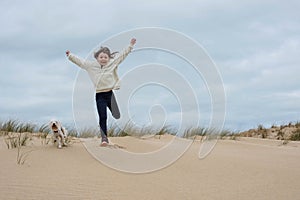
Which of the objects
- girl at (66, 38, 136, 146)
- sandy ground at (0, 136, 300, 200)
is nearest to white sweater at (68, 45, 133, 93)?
girl at (66, 38, 136, 146)

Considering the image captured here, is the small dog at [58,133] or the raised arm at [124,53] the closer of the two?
the small dog at [58,133]

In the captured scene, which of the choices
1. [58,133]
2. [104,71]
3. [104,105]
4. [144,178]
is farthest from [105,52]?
[144,178]

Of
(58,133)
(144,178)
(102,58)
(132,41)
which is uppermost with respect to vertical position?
(132,41)

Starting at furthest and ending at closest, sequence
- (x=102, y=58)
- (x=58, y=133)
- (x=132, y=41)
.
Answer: (x=102, y=58)
(x=132, y=41)
(x=58, y=133)

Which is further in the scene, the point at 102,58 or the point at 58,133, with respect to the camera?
the point at 102,58

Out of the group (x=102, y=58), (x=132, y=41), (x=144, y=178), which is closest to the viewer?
(x=144, y=178)

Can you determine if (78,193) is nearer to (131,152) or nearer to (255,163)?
(131,152)

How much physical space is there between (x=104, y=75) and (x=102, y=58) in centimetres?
28

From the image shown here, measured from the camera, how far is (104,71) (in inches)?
262

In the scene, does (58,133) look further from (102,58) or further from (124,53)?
(124,53)

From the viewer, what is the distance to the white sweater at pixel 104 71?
6621 millimetres

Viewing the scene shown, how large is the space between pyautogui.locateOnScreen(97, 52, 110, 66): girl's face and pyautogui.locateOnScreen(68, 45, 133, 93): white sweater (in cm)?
Answer: 5

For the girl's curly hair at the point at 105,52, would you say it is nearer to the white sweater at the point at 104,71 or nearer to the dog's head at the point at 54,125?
the white sweater at the point at 104,71

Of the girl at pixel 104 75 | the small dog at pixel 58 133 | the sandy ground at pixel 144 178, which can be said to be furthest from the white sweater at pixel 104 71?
the sandy ground at pixel 144 178
